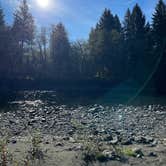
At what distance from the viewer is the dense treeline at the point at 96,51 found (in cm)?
4704

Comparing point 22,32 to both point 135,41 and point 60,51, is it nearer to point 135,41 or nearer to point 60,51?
point 60,51

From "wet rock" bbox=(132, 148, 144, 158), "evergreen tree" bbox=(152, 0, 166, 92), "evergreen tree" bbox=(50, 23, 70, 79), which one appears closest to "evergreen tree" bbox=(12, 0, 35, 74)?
"evergreen tree" bbox=(50, 23, 70, 79)

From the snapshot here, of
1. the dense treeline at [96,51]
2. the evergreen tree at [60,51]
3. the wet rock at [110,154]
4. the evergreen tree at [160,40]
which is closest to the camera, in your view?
the wet rock at [110,154]

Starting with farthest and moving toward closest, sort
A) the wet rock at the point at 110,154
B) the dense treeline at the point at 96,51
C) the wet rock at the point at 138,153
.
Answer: the dense treeline at the point at 96,51 → the wet rock at the point at 138,153 → the wet rock at the point at 110,154

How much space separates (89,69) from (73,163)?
147ft

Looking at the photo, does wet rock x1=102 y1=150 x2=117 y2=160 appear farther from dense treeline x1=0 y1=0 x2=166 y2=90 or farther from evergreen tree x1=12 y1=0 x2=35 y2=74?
evergreen tree x1=12 y1=0 x2=35 y2=74

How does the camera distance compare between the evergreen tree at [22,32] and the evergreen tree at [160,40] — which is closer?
the evergreen tree at [160,40]

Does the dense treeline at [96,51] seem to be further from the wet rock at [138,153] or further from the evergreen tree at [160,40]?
the wet rock at [138,153]

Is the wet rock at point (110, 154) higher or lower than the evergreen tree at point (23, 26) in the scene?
lower

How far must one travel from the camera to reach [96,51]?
49.9m

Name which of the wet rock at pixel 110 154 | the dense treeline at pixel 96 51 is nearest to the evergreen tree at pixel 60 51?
the dense treeline at pixel 96 51

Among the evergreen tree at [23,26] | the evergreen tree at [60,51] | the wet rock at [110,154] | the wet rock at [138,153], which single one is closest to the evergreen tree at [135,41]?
the evergreen tree at [60,51]

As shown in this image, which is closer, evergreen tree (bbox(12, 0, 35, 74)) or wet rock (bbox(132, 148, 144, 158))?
wet rock (bbox(132, 148, 144, 158))

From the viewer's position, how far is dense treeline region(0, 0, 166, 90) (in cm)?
4704
